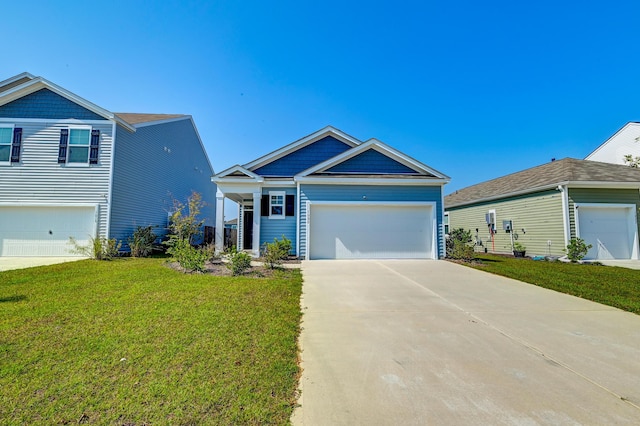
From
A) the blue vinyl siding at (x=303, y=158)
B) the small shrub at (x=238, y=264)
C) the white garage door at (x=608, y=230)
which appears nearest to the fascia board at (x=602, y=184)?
the white garage door at (x=608, y=230)

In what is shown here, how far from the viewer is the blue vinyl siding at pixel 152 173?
11727 mm

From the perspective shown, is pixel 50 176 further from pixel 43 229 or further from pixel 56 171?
pixel 43 229

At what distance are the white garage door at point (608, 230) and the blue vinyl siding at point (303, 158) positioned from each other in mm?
10994

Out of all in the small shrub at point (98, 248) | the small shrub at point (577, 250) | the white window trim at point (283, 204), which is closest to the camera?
the small shrub at point (98, 248)

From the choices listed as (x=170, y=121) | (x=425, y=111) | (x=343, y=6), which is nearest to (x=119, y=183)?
(x=170, y=121)

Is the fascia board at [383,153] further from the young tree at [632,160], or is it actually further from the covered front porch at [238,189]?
the young tree at [632,160]

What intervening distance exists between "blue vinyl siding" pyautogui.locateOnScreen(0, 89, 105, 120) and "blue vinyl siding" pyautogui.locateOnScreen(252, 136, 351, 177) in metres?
7.26

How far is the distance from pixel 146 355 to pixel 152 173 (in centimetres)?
1349

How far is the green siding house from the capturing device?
1156cm

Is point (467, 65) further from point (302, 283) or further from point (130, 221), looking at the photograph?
point (130, 221)

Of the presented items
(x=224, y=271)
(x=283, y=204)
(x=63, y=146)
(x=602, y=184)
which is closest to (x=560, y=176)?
(x=602, y=184)

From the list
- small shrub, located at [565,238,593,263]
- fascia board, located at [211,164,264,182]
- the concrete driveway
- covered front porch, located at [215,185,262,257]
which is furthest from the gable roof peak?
small shrub, located at [565,238,593,263]

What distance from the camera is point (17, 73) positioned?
1341 centimetres

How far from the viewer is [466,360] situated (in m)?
2.98
